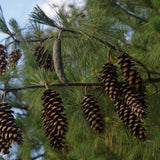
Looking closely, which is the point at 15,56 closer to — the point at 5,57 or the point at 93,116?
the point at 5,57

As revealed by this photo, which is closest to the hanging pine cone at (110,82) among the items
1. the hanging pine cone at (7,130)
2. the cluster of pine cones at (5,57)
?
the hanging pine cone at (7,130)

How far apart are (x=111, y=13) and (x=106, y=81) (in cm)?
149

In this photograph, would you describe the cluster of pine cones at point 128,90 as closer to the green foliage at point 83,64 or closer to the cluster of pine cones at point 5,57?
the green foliage at point 83,64

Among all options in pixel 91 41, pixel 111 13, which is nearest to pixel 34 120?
pixel 111 13

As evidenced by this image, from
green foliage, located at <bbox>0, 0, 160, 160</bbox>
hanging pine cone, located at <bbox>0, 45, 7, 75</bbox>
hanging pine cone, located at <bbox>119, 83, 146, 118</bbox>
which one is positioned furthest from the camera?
hanging pine cone, located at <bbox>0, 45, 7, 75</bbox>

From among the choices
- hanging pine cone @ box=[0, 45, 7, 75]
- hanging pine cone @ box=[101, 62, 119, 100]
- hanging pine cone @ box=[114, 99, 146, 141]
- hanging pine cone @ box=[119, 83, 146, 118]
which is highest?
hanging pine cone @ box=[0, 45, 7, 75]

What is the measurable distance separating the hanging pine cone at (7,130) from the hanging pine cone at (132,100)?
41 cm

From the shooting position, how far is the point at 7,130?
918 millimetres

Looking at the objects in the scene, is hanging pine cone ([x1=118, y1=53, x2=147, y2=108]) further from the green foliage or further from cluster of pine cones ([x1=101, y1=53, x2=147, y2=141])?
the green foliage

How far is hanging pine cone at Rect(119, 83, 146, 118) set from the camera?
846 mm

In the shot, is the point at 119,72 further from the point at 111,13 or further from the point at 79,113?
the point at 111,13

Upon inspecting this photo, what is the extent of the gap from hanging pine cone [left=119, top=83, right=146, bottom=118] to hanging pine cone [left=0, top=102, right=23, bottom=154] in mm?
409

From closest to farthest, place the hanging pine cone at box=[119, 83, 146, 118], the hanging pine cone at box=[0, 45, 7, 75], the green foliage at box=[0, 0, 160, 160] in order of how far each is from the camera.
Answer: the hanging pine cone at box=[119, 83, 146, 118], the green foliage at box=[0, 0, 160, 160], the hanging pine cone at box=[0, 45, 7, 75]

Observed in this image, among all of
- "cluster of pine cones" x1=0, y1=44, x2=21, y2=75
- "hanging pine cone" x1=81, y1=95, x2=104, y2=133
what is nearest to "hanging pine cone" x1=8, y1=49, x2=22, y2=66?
"cluster of pine cones" x1=0, y1=44, x2=21, y2=75
